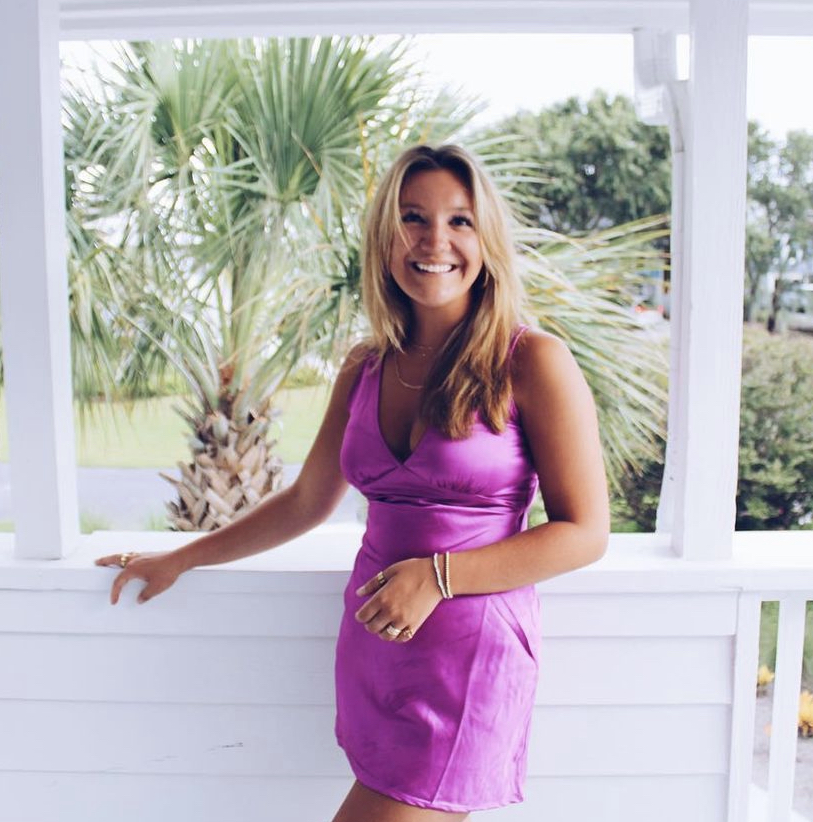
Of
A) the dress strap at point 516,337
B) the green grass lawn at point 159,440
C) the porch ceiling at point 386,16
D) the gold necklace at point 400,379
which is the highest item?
the porch ceiling at point 386,16

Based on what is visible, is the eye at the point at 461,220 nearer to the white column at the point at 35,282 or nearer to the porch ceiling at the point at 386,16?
the porch ceiling at the point at 386,16

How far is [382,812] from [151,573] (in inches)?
23.1

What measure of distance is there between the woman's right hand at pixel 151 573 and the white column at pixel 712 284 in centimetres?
91

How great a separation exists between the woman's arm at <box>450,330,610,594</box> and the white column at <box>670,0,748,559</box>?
0.39 m

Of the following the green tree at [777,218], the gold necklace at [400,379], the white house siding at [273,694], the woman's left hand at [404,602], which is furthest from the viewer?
the green tree at [777,218]

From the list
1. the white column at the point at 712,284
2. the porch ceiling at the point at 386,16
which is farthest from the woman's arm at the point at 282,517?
the porch ceiling at the point at 386,16

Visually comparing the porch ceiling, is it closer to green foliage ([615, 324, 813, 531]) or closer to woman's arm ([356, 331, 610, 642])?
woman's arm ([356, 331, 610, 642])

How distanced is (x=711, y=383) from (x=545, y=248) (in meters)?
1.81

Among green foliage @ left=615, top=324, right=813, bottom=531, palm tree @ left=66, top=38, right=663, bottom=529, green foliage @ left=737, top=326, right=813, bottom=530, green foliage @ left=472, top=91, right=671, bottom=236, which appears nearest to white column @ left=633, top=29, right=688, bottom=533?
palm tree @ left=66, top=38, right=663, bottom=529

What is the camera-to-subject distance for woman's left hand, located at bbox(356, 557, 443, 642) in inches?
48.9

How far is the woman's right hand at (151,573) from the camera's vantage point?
157 cm

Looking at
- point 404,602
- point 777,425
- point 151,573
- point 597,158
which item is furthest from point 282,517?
point 597,158

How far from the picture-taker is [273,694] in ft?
5.40

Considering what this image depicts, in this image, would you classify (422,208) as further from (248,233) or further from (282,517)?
(248,233)
